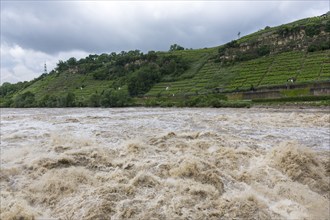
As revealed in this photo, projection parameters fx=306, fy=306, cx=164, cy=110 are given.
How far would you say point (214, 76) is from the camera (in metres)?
91.4

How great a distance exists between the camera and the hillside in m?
66.1

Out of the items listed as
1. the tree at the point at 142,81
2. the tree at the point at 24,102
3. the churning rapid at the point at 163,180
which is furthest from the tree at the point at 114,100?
the churning rapid at the point at 163,180

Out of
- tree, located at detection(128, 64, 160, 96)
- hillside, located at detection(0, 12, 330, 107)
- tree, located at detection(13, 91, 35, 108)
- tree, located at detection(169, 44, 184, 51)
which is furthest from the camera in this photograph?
tree, located at detection(169, 44, 184, 51)

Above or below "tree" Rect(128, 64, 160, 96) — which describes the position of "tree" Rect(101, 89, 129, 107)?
below

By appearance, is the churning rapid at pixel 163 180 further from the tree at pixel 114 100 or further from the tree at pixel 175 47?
the tree at pixel 175 47

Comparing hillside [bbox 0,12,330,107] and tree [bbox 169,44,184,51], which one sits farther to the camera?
tree [bbox 169,44,184,51]

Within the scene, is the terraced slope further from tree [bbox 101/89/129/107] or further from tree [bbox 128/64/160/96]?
tree [bbox 101/89/129/107]

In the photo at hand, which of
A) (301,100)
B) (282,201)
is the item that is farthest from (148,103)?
(282,201)

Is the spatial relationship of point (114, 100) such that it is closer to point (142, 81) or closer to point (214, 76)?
point (142, 81)

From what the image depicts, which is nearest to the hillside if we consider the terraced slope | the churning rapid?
the terraced slope

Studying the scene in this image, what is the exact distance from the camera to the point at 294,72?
72.6 meters

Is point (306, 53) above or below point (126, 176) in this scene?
above

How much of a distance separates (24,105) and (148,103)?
39521 millimetres

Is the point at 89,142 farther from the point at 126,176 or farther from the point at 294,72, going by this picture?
the point at 294,72
